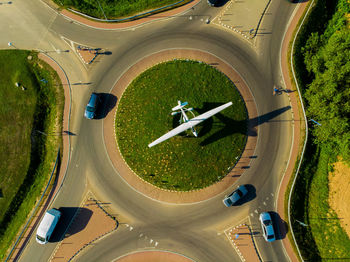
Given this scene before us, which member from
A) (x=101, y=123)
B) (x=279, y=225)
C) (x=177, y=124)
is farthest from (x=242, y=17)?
(x=279, y=225)

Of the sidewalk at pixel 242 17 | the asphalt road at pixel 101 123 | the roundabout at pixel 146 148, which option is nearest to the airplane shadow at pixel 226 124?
the roundabout at pixel 146 148

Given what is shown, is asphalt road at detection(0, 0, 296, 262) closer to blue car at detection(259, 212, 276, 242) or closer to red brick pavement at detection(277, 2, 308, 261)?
red brick pavement at detection(277, 2, 308, 261)

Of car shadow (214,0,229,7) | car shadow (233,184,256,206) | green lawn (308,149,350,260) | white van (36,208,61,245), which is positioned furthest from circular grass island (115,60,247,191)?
white van (36,208,61,245)

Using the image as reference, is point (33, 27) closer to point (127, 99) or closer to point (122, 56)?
point (122, 56)

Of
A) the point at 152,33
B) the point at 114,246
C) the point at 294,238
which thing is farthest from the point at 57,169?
the point at 294,238

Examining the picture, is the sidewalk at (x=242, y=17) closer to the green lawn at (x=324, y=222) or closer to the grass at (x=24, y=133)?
the green lawn at (x=324, y=222)

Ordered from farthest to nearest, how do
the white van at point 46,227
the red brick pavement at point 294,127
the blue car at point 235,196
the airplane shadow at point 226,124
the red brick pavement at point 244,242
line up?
the airplane shadow at point 226,124 → the red brick pavement at point 294,127 → the red brick pavement at point 244,242 → the blue car at point 235,196 → the white van at point 46,227
